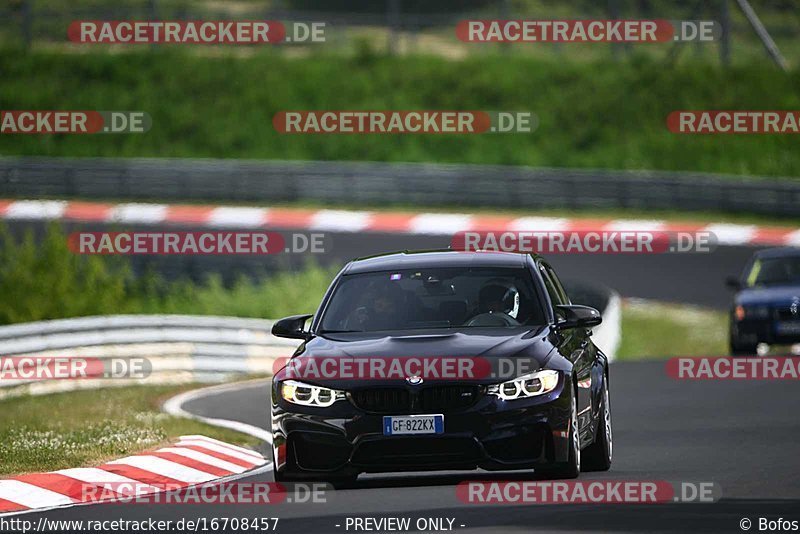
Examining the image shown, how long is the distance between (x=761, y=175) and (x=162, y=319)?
25.3 meters

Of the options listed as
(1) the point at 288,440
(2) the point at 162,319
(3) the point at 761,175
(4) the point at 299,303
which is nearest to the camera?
(1) the point at 288,440

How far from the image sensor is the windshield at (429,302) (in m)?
12.2

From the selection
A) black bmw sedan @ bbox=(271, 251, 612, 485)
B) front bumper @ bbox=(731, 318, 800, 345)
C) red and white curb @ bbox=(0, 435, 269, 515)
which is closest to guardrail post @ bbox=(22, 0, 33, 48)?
front bumper @ bbox=(731, 318, 800, 345)

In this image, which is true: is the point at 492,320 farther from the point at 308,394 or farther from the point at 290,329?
the point at 308,394

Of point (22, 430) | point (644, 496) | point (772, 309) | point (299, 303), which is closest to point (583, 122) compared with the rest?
point (299, 303)

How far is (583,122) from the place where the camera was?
51.6 metres

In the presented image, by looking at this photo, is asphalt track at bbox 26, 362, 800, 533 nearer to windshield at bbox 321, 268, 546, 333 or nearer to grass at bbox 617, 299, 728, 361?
windshield at bbox 321, 268, 546, 333

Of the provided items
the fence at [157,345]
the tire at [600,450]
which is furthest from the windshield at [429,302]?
the fence at [157,345]

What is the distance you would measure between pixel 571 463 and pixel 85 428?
695cm

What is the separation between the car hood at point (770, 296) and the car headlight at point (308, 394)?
14104mm

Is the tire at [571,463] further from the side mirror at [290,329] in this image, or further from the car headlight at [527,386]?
the side mirror at [290,329]

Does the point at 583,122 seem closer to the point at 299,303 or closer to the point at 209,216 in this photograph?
the point at 209,216

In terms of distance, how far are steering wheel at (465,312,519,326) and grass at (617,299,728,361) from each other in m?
17.2

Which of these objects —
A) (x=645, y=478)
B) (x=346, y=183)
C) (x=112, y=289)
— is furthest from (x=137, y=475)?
(x=346, y=183)
